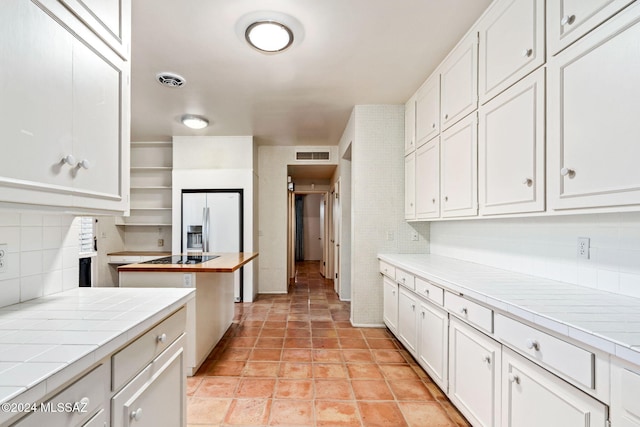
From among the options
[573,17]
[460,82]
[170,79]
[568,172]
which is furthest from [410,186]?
[170,79]

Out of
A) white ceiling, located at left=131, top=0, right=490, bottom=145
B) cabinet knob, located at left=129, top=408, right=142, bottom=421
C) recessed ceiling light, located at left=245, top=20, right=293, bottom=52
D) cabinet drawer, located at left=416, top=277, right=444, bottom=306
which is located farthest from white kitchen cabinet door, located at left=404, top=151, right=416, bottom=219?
cabinet knob, located at left=129, top=408, right=142, bottom=421

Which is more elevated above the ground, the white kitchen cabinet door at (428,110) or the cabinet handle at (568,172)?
the white kitchen cabinet door at (428,110)

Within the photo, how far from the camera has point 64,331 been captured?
3.17ft

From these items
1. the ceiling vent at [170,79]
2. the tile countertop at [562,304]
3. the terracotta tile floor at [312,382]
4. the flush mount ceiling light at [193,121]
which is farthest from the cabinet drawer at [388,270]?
the flush mount ceiling light at [193,121]

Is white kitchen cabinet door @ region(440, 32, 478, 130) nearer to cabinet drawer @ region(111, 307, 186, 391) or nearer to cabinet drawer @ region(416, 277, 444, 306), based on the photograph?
cabinet drawer @ region(416, 277, 444, 306)

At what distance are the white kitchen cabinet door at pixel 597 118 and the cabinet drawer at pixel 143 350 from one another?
1.89 m

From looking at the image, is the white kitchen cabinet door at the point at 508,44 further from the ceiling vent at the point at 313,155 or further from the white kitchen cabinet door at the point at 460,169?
the ceiling vent at the point at 313,155

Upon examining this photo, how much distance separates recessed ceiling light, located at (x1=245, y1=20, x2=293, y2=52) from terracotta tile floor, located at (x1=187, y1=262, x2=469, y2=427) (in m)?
2.61

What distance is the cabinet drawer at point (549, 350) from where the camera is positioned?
1006 millimetres

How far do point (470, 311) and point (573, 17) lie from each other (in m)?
1.50

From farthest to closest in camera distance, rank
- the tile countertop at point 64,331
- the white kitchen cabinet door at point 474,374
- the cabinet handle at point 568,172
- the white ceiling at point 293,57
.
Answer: the white ceiling at point 293,57, the white kitchen cabinet door at point 474,374, the cabinet handle at point 568,172, the tile countertop at point 64,331

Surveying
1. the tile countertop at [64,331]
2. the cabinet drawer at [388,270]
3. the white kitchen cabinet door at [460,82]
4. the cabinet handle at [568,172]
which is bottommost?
the cabinet drawer at [388,270]

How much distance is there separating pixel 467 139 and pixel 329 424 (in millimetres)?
2195

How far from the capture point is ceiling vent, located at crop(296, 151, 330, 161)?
5.43 meters
